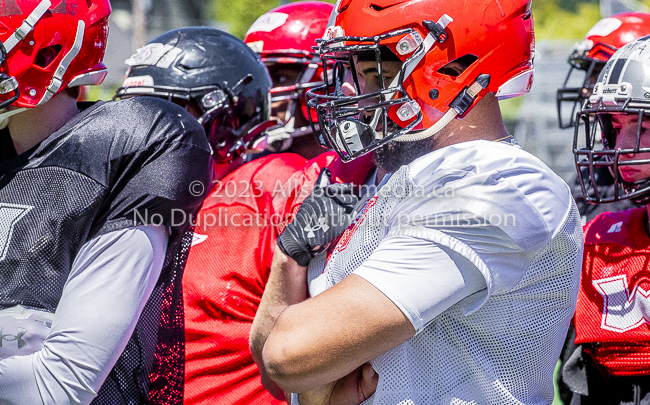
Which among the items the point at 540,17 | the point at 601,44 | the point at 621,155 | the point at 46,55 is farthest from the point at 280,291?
the point at 540,17

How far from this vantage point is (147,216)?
1573 mm

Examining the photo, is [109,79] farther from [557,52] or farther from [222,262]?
[222,262]

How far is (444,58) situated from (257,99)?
1457mm

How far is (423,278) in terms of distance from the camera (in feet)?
4.47

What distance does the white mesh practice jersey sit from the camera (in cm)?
138

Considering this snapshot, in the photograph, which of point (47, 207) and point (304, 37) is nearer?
point (47, 207)

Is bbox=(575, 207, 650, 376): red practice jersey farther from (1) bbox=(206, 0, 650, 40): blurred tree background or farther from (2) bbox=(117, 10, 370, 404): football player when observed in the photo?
(1) bbox=(206, 0, 650, 40): blurred tree background

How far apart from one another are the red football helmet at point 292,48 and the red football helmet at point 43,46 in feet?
5.21

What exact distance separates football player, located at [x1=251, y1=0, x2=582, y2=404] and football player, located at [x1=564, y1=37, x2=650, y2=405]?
67cm

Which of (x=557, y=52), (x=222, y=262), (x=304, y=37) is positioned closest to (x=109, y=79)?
(x=557, y=52)

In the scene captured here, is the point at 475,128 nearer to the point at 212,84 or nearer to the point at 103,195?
the point at 103,195

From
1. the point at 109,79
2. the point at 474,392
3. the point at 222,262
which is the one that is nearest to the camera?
the point at 474,392

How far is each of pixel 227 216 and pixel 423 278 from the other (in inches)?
52.5

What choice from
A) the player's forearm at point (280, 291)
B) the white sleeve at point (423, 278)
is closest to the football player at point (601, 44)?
the player's forearm at point (280, 291)
